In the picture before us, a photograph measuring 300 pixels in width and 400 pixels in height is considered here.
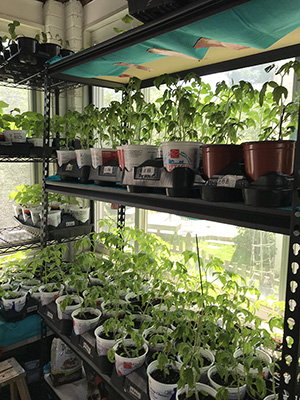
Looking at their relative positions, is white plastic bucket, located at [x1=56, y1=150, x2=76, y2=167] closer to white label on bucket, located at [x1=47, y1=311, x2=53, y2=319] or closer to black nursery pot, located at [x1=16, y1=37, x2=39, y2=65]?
black nursery pot, located at [x1=16, y1=37, x2=39, y2=65]

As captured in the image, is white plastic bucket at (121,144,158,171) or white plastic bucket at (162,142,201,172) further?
white plastic bucket at (121,144,158,171)

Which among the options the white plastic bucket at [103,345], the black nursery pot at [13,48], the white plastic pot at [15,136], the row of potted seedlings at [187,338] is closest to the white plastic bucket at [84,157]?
the row of potted seedlings at [187,338]

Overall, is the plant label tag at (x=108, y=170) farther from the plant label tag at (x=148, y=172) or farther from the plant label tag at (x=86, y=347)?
the plant label tag at (x=86, y=347)

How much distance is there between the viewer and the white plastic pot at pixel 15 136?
1.78 metres

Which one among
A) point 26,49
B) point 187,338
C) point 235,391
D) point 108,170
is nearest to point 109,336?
point 187,338

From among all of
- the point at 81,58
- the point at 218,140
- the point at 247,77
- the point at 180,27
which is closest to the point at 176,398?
the point at 218,140

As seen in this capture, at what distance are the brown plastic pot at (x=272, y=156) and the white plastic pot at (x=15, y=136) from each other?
4.83 feet

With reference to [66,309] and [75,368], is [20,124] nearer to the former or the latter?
[66,309]

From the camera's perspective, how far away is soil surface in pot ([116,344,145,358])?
42.8 inches

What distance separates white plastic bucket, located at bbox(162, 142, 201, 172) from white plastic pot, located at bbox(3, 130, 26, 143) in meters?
1.20

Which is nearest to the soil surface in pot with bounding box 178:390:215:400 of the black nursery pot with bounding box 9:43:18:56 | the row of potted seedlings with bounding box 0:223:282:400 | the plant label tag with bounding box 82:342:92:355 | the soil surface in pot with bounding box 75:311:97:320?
the row of potted seedlings with bounding box 0:223:282:400

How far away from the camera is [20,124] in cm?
191

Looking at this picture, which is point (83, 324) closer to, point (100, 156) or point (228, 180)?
point (100, 156)

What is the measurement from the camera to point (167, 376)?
101 cm
